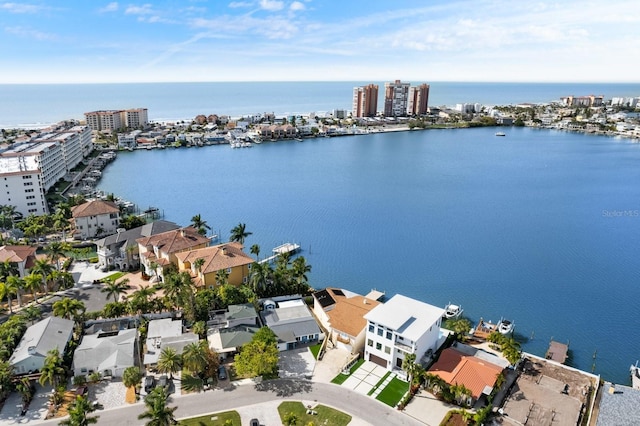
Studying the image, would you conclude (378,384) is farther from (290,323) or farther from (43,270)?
(43,270)

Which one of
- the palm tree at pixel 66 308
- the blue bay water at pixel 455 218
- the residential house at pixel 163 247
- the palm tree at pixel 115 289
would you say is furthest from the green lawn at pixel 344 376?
the residential house at pixel 163 247

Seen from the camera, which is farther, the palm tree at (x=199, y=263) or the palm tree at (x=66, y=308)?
the palm tree at (x=199, y=263)

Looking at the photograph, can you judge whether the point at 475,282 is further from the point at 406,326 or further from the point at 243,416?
the point at 243,416

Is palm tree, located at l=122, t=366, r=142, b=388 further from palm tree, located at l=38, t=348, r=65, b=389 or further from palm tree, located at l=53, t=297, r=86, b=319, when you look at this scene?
palm tree, located at l=53, t=297, r=86, b=319

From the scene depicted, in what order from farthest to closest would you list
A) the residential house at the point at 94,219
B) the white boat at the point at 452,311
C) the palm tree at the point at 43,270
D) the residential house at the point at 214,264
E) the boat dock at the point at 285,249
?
1. the residential house at the point at 94,219
2. the boat dock at the point at 285,249
3. the white boat at the point at 452,311
4. the residential house at the point at 214,264
5. the palm tree at the point at 43,270

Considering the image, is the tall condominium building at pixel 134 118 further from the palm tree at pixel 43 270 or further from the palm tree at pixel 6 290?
the palm tree at pixel 6 290

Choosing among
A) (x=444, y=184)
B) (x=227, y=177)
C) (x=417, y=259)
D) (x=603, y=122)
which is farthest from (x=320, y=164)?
(x=603, y=122)

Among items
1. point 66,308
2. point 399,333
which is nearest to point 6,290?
point 66,308

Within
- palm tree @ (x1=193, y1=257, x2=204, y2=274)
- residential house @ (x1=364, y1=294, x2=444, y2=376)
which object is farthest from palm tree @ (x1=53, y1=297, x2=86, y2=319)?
residential house @ (x1=364, y1=294, x2=444, y2=376)

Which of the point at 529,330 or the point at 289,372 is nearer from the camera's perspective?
the point at 289,372
